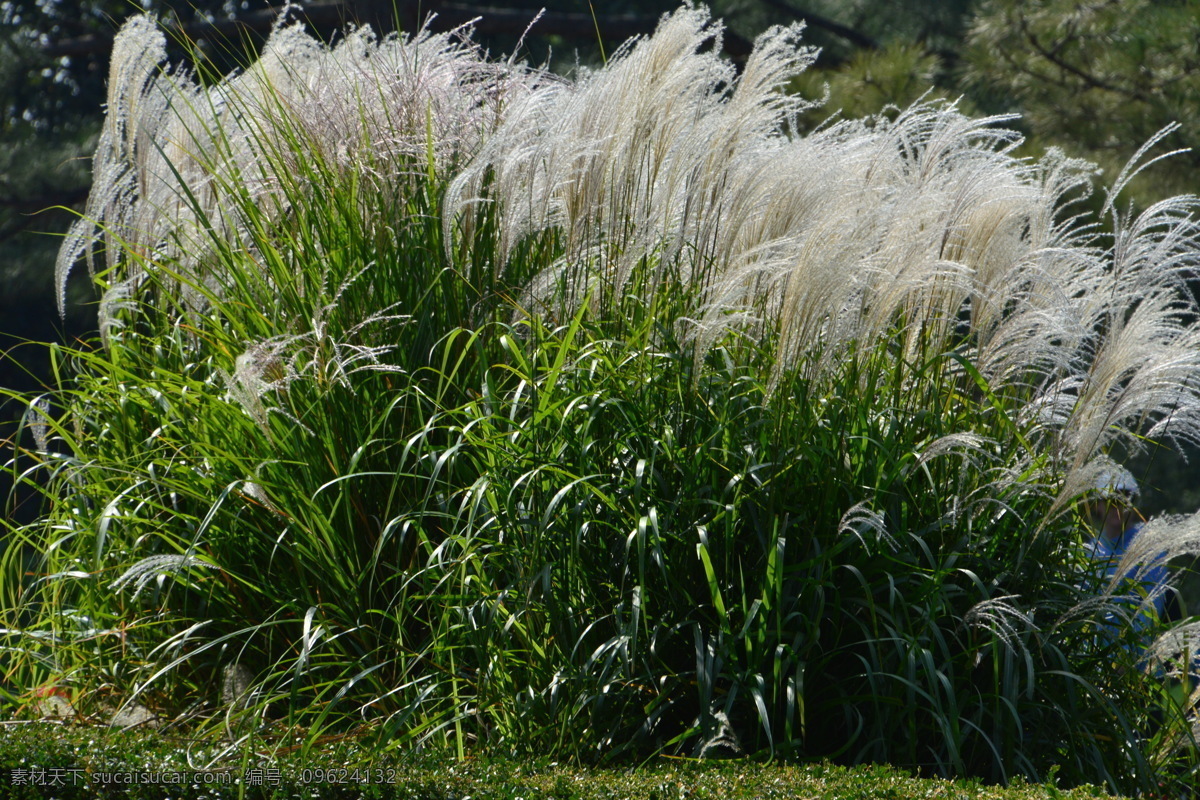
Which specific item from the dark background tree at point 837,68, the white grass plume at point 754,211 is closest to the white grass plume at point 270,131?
the white grass plume at point 754,211

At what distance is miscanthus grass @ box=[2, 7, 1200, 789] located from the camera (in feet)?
7.79

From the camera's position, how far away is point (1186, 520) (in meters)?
2.43

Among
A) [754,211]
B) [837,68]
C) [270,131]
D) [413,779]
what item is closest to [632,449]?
[754,211]

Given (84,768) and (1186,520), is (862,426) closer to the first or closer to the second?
(1186,520)

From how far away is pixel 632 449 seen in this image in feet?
8.13

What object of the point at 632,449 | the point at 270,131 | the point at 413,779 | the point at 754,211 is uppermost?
the point at 270,131

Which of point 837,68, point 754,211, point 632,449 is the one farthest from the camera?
point 837,68

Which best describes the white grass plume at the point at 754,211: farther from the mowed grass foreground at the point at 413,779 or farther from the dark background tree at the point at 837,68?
the dark background tree at the point at 837,68

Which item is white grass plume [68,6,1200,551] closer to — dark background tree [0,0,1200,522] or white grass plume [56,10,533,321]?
white grass plume [56,10,533,321]

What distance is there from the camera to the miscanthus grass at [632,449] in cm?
238

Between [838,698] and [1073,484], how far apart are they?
2.21ft

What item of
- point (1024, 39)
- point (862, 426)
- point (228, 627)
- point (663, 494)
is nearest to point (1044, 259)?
point (862, 426)

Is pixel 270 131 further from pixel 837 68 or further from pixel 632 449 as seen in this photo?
pixel 837 68

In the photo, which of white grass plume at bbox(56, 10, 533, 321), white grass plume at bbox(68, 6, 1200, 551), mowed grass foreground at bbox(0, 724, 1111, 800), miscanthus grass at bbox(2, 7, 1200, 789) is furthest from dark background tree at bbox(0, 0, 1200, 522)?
mowed grass foreground at bbox(0, 724, 1111, 800)
